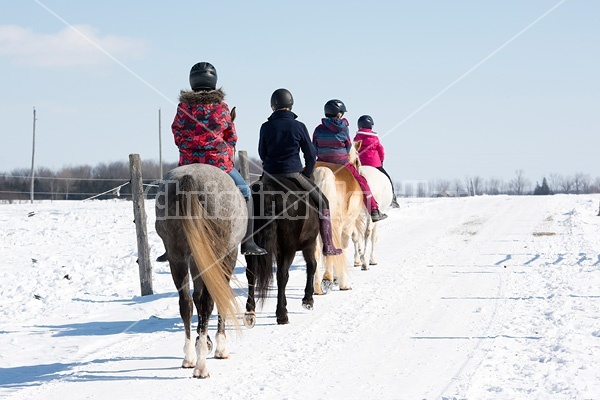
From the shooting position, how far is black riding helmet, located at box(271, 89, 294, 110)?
8969mm

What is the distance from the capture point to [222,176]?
6.58 m

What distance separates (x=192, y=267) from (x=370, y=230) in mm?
8685

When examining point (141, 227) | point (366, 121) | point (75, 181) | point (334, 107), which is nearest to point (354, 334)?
point (334, 107)

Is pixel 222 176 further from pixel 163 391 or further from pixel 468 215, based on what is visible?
pixel 468 215

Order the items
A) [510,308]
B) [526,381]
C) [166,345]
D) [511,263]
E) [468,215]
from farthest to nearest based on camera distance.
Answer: [468,215] → [511,263] → [510,308] → [166,345] → [526,381]

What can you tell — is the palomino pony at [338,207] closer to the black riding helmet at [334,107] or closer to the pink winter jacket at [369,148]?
the black riding helmet at [334,107]

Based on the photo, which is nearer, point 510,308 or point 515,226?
point 510,308

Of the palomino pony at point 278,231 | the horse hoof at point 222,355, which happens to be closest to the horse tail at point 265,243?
the palomino pony at point 278,231

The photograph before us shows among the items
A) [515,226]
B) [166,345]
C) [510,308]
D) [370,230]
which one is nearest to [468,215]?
[515,226]

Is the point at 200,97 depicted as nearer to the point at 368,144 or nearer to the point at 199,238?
the point at 199,238

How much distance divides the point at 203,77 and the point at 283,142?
6.82 feet

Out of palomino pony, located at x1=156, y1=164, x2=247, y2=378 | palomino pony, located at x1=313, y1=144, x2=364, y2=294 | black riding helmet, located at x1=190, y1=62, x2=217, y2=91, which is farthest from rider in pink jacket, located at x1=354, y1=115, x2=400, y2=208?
palomino pony, located at x1=156, y1=164, x2=247, y2=378

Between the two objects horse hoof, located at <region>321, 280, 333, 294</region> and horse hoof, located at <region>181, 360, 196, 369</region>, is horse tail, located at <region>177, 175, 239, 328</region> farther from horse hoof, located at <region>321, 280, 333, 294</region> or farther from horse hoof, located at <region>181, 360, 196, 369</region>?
horse hoof, located at <region>321, 280, 333, 294</region>

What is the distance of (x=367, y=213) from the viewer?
1330 cm
